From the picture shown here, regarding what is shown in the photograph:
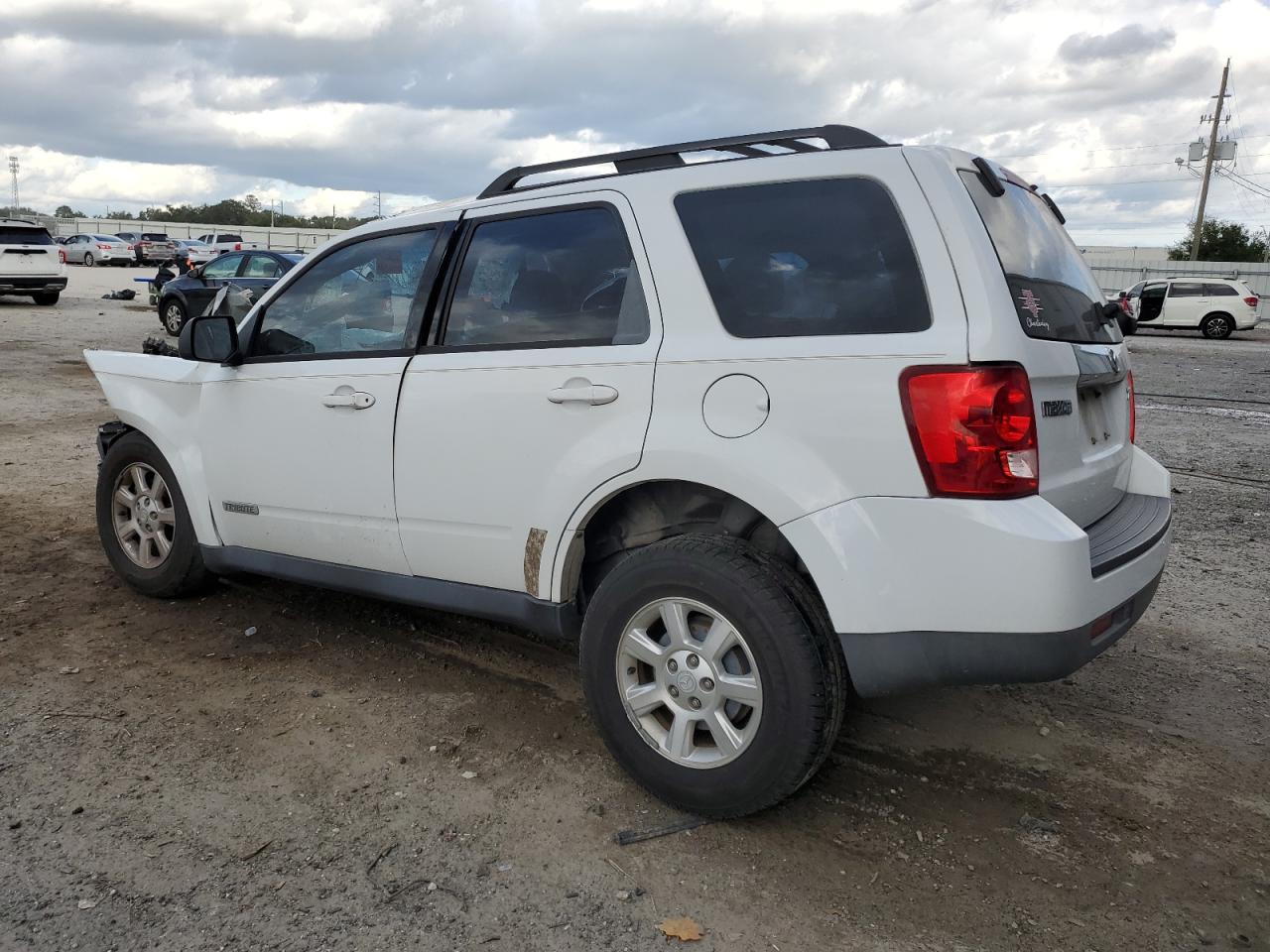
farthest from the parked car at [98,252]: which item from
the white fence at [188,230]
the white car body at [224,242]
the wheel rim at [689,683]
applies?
the wheel rim at [689,683]

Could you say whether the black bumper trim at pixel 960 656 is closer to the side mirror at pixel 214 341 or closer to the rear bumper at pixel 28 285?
the side mirror at pixel 214 341

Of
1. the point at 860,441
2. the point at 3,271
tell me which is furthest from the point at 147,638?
the point at 3,271

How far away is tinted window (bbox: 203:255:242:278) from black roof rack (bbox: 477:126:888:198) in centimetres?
1693

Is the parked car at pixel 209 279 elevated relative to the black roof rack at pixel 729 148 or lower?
lower

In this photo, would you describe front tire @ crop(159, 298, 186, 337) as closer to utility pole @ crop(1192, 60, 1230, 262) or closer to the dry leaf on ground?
the dry leaf on ground

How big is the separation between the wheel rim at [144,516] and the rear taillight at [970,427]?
11.5 ft

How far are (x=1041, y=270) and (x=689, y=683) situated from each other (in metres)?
1.61

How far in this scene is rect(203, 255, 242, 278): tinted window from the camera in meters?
19.0

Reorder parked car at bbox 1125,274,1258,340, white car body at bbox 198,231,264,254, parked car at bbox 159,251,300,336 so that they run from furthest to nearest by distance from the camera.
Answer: white car body at bbox 198,231,264,254 < parked car at bbox 1125,274,1258,340 < parked car at bbox 159,251,300,336

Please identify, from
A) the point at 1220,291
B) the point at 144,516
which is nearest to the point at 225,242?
the point at 1220,291

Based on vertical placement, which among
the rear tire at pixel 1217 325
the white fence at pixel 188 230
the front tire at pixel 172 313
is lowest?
the rear tire at pixel 1217 325

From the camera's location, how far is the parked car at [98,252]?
154ft

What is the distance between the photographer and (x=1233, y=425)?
1070cm

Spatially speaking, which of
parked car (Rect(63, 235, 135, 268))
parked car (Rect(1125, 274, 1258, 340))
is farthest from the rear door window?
parked car (Rect(63, 235, 135, 268))
